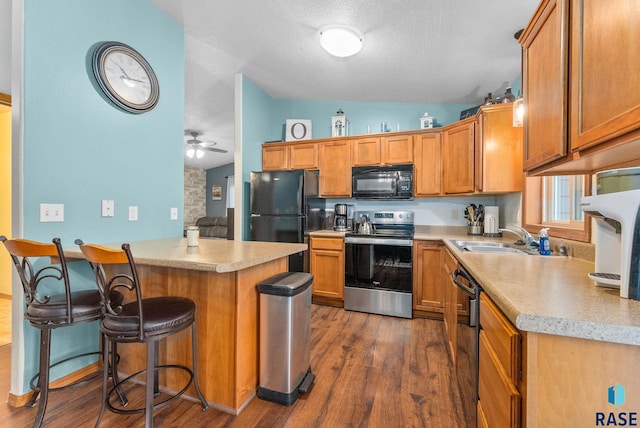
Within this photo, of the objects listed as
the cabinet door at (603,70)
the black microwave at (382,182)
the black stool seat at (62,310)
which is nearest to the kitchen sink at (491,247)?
the black microwave at (382,182)

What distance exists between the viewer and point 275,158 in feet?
13.4

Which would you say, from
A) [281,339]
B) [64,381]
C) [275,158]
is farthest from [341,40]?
[64,381]

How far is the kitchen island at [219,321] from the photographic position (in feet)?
5.19

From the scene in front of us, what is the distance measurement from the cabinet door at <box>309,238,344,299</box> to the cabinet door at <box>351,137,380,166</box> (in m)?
1.10

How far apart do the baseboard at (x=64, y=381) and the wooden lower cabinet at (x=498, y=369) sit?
2.46m

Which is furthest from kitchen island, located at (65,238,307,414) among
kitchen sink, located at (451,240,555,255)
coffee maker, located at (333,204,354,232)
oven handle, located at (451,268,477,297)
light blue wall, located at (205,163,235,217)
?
light blue wall, located at (205,163,235,217)

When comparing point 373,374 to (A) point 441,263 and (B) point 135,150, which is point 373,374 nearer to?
(A) point 441,263

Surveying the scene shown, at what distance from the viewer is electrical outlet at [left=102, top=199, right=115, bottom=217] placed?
2023 millimetres

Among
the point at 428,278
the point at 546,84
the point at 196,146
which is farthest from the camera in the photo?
the point at 196,146

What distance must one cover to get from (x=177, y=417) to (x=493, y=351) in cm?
166

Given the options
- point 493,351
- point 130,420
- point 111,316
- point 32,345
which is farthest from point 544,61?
point 32,345

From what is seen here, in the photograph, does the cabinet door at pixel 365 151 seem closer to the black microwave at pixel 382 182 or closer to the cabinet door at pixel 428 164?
the black microwave at pixel 382 182

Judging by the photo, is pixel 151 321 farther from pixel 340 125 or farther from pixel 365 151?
pixel 340 125

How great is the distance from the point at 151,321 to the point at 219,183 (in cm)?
832
